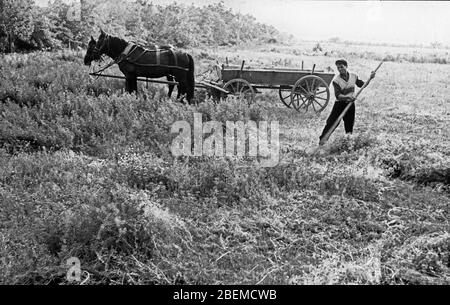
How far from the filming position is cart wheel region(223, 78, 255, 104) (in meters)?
9.80

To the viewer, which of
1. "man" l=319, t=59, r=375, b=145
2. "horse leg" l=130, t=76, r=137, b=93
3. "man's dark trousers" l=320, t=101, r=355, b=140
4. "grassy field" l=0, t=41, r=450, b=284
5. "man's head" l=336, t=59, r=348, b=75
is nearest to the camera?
"grassy field" l=0, t=41, r=450, b=284

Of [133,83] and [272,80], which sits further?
[272,80]

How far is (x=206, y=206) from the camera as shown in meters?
4.99

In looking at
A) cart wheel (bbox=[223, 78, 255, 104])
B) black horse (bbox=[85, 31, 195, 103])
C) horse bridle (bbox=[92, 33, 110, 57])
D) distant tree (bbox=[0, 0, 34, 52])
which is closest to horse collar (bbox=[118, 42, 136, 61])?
black horse (bbox=[85, 31, 195, 103])

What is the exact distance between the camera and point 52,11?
72.4 ft

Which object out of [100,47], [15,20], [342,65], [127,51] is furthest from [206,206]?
[15,20]

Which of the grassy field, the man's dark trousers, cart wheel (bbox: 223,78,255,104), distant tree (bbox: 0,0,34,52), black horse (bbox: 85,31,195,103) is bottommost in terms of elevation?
the grassy field

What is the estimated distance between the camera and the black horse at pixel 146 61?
31.4ft

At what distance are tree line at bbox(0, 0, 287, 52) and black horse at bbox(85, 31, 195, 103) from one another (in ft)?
37.2

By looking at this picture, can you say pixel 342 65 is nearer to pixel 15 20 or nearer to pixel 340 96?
pixel 340 96

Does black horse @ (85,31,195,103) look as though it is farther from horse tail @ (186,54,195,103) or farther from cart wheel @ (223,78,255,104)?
→ cart wheel @ (223,78,255,104)

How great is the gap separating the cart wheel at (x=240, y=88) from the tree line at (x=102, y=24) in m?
13.4

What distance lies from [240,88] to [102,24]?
16.2 meters

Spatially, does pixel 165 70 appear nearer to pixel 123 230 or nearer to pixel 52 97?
pixel 52 97
